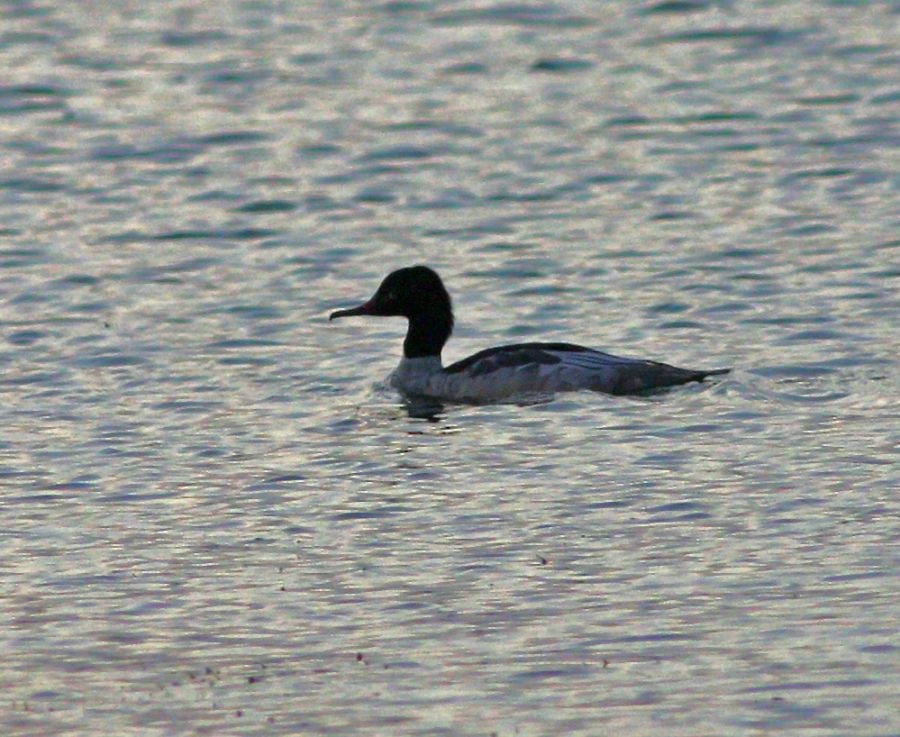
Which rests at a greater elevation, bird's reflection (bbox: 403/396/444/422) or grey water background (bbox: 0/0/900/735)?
grey water background (bbox: 0/0/900/735)

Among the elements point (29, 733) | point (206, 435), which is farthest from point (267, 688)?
point (206, 435)

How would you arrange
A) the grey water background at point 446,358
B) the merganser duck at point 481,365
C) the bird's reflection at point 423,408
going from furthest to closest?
the bird's reflection at point 423,408 → the merganser duck at point 481,365 → the grey water background at point 446,358

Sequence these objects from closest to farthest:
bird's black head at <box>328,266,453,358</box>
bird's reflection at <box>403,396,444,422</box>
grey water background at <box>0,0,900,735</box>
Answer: grey water background at <box>0,0,900,735</box> < bird's reflection at <box>403,396,444,422</box> < bird's black head at <box>328,266,453,358</box>

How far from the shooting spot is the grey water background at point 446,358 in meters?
10.2

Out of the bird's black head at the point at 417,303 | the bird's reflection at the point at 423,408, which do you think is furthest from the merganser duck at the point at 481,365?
the bird's reflection at the point at 423,408

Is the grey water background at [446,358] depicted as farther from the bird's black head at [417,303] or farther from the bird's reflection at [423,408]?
the bird's black head at [417,303]

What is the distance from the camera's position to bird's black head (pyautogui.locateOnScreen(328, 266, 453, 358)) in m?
17.9

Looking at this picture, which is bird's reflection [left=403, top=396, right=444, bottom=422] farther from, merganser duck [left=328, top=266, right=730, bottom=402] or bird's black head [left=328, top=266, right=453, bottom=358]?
bird's black head [left=328, top=266, right=453, bottom=358]

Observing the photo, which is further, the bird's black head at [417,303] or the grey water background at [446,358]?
the bird's black head at [417,303]

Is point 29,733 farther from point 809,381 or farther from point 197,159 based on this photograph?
point 197,159

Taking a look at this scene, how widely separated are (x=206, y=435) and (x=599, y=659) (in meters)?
5.45

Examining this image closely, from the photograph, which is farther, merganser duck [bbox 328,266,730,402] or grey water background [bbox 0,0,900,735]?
merganser duck [bbox 328,266,730,402]

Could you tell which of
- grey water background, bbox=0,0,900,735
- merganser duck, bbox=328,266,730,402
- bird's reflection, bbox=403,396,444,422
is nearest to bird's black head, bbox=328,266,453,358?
merganser duck, bbox=328,266,730,402

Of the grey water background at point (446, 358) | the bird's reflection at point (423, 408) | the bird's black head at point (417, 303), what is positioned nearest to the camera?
the grey water background at point (446, 358)
